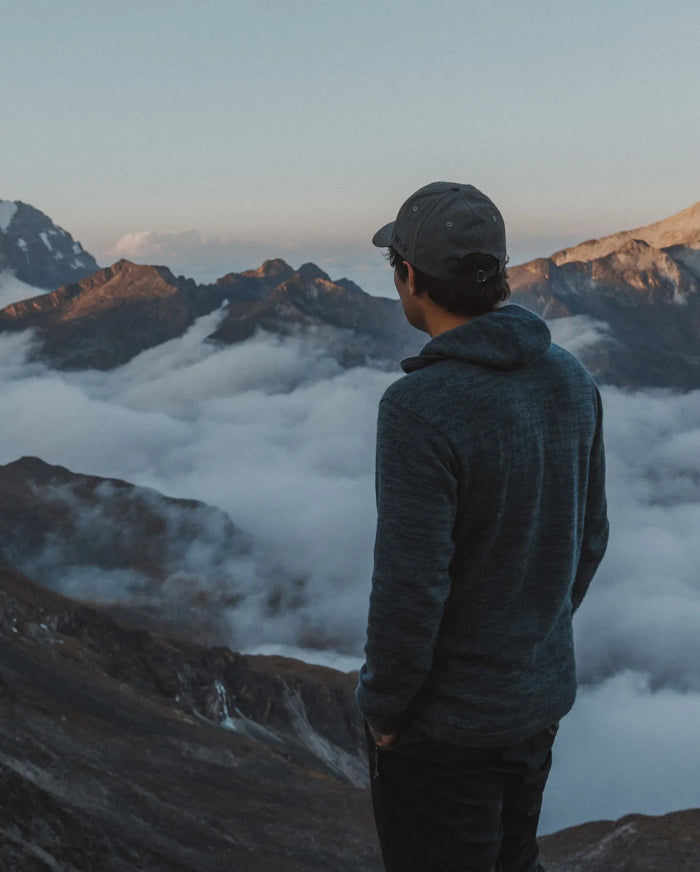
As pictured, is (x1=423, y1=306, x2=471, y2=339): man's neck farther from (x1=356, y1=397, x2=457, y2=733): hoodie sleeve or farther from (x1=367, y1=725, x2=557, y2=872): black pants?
(x1=367, y1=725, x2=557, y2=872): black pants

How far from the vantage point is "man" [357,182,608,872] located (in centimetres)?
374

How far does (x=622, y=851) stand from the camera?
28.9 metres

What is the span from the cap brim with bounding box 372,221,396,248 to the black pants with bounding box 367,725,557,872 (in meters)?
2.46

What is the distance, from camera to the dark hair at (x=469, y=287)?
401 centimetres

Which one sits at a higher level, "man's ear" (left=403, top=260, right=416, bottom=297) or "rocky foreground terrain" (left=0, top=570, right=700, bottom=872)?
"man's ear" (left=403, top=260, right=416, bottom=297)

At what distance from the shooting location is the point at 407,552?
3.77m

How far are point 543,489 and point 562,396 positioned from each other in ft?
1.49

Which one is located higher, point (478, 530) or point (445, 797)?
point (478, 530)

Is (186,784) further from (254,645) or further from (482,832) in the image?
(254,645)

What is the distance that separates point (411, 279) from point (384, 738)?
225 centimetres

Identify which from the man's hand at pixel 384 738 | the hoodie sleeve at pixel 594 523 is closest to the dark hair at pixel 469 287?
the hoodie sleeve at pixel 594 523

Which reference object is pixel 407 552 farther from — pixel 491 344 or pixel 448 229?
pixel 448 229

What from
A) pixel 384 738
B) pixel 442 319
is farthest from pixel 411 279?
pixel 384 738

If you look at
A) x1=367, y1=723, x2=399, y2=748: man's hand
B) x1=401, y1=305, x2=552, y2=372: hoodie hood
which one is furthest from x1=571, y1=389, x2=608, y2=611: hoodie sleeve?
x1=367, y1=723, x2=399, y2=748: man's hand
